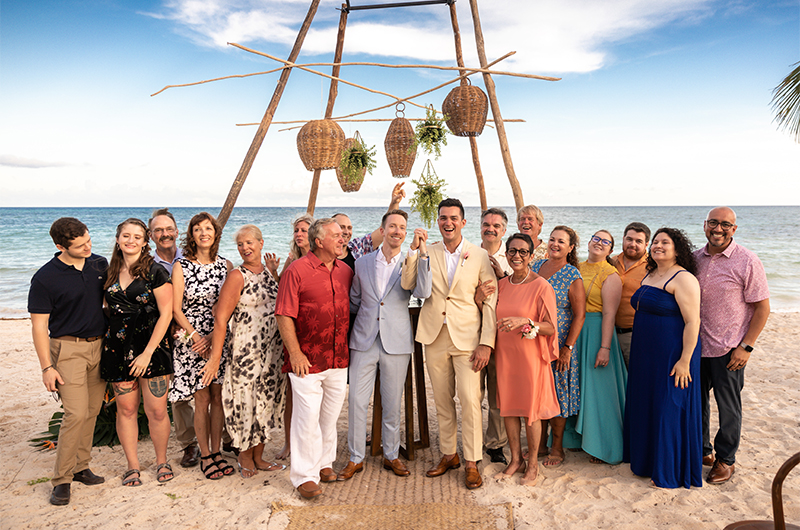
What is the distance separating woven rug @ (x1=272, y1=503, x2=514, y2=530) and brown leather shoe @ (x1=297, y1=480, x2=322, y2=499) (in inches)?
4.0

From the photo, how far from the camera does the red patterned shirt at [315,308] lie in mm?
3381

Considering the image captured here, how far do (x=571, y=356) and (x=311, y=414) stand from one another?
212 cm

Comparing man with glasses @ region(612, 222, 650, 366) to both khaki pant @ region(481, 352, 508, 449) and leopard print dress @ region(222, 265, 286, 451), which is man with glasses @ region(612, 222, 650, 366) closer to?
khaki pant @ region(481, 352, 508, 449)

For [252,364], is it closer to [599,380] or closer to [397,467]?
[397,467]

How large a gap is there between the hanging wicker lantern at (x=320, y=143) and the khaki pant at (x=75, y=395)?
2.91 meters

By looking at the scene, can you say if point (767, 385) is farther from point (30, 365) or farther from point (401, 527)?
point (30, 365)

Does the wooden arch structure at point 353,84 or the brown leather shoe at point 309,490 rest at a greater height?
the wooden arch structure at point 353,84

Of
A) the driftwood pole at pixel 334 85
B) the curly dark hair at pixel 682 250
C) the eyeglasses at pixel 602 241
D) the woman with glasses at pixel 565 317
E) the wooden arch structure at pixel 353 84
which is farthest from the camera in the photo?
the driftwood pole at pixel 334 85

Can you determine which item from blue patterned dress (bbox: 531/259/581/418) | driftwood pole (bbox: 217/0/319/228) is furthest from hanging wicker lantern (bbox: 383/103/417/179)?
blue patterned dress (bbox: 531/259/581/418)

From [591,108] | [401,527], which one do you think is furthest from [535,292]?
[591,108]

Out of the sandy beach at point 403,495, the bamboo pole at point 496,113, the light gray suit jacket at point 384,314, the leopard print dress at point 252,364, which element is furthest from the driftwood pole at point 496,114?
the leopard print dress at point 252,364

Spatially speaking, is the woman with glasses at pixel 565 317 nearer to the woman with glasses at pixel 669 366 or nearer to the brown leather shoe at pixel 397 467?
the woman with glasses at pixel 669 366

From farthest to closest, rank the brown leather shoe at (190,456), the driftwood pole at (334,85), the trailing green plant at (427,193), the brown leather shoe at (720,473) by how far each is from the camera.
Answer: the driftwood pole at (334,85) < the trailing green plant at (427,193) < the brown leather shoe at (190,456) < the brown leather shoe at (720,473)

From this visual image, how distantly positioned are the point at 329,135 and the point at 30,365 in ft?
19.2
